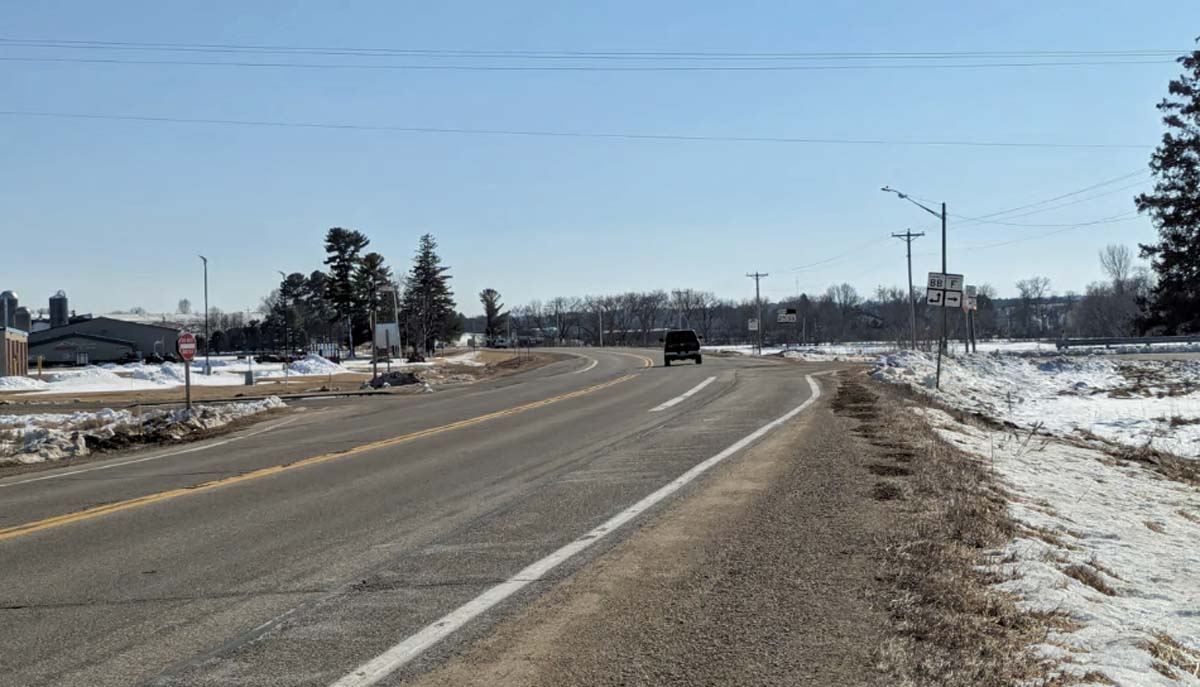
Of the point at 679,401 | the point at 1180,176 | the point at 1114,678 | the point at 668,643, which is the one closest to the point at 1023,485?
the point at 1114,678

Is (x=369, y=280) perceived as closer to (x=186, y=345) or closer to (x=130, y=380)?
(x=130, y=380)

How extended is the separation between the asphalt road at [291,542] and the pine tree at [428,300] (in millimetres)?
97984

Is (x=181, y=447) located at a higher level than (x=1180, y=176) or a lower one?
lower

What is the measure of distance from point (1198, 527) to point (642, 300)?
7085 inches

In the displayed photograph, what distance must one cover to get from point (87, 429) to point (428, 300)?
322 ft

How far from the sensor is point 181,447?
17.5 m

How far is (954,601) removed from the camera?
5.82 meters

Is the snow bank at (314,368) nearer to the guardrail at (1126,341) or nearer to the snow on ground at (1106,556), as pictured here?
the guardrail at (1126,341)

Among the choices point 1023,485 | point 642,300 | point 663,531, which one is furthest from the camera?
point 642,300

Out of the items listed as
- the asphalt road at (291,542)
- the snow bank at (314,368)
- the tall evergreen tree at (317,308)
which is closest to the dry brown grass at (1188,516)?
the asphalt road at (291,542)

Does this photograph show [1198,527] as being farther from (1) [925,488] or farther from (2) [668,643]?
(2) [668,643]

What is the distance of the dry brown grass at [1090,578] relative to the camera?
730 cm

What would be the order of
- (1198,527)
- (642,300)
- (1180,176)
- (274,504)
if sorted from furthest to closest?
(642,300), (1180,176), (1198,527), (274,504)

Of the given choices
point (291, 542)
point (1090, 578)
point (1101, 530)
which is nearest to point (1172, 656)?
point (1090, 578)
